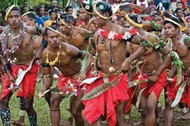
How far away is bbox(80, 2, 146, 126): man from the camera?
272 inches

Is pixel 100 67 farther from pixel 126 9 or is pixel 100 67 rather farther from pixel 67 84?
pixel 126 9

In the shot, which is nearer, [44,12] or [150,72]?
[150,72]

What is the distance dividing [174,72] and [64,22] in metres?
2.03

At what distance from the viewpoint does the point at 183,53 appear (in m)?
7.92

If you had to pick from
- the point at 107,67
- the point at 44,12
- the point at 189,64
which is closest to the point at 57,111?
the point at 107,67

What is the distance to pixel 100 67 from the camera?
723 centimetres

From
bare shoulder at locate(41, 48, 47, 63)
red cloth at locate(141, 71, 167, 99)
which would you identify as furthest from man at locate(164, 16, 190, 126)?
bare shoulder at locate(41, 48, 47, 63)

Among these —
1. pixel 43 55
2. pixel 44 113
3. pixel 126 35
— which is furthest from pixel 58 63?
pixel 44 113

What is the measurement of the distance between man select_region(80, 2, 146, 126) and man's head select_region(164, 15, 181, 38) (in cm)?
95

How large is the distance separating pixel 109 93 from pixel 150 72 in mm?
1438

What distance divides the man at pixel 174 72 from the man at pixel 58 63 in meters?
1.37

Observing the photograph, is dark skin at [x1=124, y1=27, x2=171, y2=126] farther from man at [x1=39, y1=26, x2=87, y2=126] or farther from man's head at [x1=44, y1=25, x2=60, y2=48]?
man's head at [x1=44, y1=25, x2=60, y2=48]

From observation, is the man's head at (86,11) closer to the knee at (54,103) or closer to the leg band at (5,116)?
the knee at (54,103)

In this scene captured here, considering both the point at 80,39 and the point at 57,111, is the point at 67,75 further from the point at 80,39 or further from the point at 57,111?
the point at 80,39
